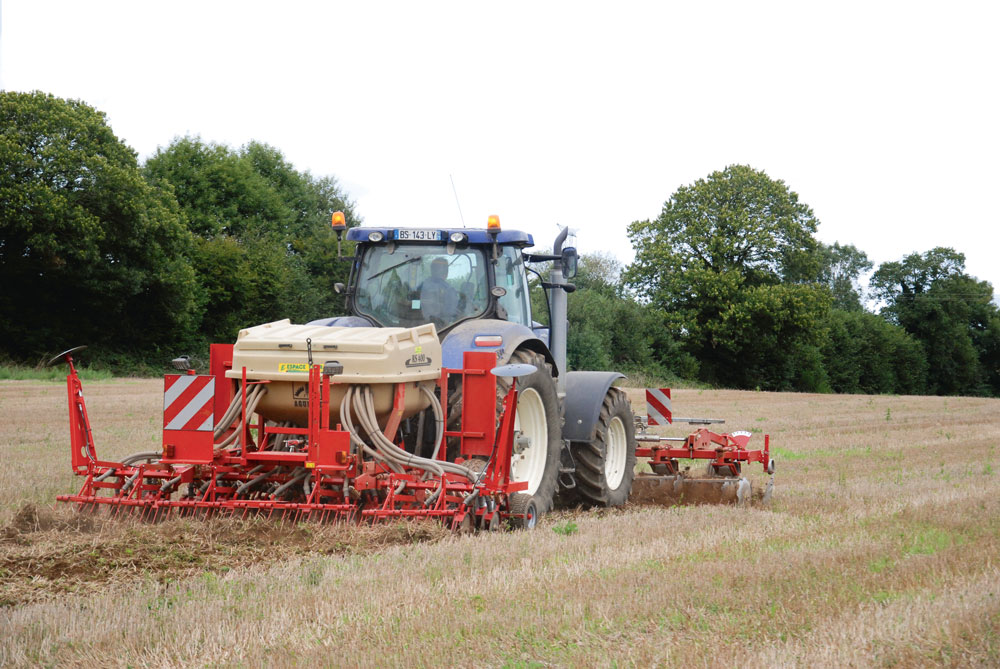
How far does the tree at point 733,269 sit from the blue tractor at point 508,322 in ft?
110

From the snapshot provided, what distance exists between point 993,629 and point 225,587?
3385 millimetres

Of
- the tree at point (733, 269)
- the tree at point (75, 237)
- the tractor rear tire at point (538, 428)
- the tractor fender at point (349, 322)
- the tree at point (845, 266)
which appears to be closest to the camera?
the tractor rear tire at point (538, 428)

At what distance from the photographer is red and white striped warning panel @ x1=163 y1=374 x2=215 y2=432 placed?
698 cm

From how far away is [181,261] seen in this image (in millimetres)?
32438

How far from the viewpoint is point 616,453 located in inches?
362

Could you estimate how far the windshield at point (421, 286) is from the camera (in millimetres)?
8125

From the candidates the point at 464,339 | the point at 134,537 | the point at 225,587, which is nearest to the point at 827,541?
the point at 464,339

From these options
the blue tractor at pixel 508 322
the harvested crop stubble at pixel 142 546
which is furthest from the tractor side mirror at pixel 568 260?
the harvested crop stubble at pixel 142 546

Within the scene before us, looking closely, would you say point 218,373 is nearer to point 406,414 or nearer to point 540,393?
point 406,414

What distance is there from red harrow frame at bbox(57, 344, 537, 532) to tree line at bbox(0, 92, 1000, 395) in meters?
22.0

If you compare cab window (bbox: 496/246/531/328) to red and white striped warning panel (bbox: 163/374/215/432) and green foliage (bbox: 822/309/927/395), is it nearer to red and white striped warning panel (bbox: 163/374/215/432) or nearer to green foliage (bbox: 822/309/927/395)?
red and white striped warning panel (bbox: 163/374/215/432)

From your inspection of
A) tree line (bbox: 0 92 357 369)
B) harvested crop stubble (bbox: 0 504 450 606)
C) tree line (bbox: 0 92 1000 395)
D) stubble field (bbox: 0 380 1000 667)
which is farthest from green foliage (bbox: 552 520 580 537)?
tree line (bbox: 0 92 357 369)

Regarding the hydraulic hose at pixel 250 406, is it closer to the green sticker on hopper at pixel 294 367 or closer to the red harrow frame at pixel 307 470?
the red harrow frame at pixel 307 470

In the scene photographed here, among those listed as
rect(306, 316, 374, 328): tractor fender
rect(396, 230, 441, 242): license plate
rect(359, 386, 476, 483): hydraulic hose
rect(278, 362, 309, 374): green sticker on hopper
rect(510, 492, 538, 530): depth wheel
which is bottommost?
rect(510, 492, 538, 530): depth wheel
